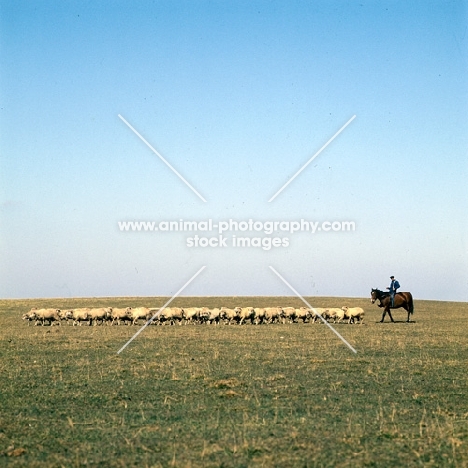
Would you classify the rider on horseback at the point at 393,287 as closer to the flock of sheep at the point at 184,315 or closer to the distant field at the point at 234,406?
the flock of sheep at the point at 184,315

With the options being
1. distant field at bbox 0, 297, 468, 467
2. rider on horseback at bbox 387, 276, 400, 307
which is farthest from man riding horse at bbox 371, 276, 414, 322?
distant field at bbox 0, 297, 468, 467

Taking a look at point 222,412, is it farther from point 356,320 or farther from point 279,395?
point 356,320

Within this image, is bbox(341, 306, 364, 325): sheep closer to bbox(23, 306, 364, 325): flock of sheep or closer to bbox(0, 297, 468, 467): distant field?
bbox(23, 306, 364, 325): flock of sheep

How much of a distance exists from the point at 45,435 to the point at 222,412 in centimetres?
315

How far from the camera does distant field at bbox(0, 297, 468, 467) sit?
9.14 meters

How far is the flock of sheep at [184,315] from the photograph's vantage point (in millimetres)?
37469

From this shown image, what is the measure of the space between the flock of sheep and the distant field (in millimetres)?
14486

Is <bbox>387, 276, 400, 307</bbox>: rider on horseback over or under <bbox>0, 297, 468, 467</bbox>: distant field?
over

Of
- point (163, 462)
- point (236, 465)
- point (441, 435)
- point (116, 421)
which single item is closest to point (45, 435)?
point (116, 421)

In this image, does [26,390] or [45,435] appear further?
[26,390]

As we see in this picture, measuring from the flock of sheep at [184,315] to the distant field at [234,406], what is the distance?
47.5 feet

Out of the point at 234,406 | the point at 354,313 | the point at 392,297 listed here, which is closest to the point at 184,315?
the point at 354,313

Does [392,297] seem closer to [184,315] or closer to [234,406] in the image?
[184,315]

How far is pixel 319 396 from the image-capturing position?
43.7ft
